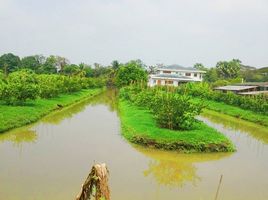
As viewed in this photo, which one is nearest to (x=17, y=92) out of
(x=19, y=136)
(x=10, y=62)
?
(x=19, y=136)

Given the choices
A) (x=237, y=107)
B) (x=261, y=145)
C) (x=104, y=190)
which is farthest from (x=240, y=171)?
(x=237, y=107)

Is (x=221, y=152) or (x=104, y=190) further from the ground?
(x=104, y=190)

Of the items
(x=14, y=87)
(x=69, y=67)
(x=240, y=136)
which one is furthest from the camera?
(x=69, y=67)

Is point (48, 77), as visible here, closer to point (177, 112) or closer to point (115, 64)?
point (177, 112)

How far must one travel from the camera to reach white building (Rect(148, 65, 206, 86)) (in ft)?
165

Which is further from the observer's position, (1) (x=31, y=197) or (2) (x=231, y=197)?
(2) (x=231, y=197)

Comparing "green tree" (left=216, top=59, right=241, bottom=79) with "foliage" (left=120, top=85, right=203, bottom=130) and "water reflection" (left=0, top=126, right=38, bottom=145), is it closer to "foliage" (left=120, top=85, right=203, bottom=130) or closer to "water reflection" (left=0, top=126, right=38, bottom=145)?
"foliage" (left=120, top=85, right=203, bottom=130)

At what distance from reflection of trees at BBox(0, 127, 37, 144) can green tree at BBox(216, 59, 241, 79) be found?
54097 millimetres

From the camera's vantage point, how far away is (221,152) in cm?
1295

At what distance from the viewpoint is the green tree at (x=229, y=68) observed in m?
63.7

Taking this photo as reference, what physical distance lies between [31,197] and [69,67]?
2311 inches

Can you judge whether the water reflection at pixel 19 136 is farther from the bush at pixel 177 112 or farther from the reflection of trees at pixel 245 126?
the reflection of trees at pixel 245 126

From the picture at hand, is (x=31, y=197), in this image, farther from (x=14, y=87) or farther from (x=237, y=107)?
(x=237, y=107)

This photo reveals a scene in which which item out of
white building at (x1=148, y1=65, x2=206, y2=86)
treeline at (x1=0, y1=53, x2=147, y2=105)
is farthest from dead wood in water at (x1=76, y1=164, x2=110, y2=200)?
white building at (x1=148, y1=65, x2=206, y2=86)
